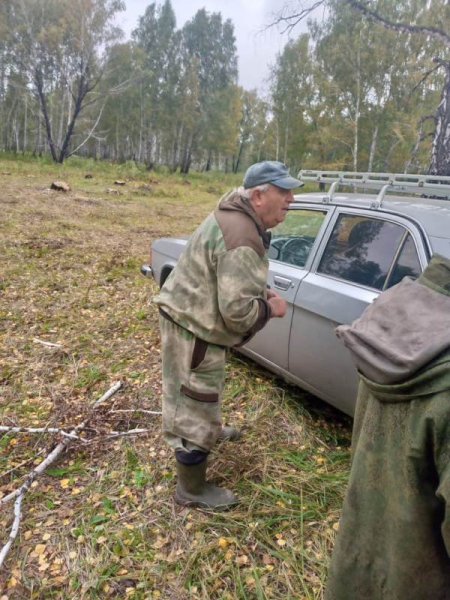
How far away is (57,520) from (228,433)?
1.17 meters

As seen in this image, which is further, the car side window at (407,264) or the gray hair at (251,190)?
the car side window at (407,264)

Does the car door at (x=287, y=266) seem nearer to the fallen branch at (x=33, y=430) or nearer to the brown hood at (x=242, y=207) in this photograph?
the brown hood at (x=242, y=207)

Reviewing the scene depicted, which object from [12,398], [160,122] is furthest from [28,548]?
[160,122]

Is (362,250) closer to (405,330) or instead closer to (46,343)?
(405,330)

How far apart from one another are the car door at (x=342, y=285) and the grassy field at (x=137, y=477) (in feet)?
1.72

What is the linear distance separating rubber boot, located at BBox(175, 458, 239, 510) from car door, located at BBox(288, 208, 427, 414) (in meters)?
0.96

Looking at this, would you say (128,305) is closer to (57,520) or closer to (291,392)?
(291,392)

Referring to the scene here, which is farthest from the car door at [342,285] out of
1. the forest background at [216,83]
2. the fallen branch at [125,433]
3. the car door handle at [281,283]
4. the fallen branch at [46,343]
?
the forest background at [216,83]

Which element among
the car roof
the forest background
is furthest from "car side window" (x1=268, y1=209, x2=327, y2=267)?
the forest background

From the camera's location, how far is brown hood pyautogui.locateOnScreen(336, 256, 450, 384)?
838 mm

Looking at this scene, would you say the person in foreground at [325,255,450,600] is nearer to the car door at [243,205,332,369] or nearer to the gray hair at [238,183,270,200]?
the gray hair at [238,183,270,200]

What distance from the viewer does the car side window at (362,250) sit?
2.56m

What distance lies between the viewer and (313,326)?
280 centimetres

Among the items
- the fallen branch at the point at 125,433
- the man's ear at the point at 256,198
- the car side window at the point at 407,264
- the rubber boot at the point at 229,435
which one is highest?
the man's ear at the point at 256,198
